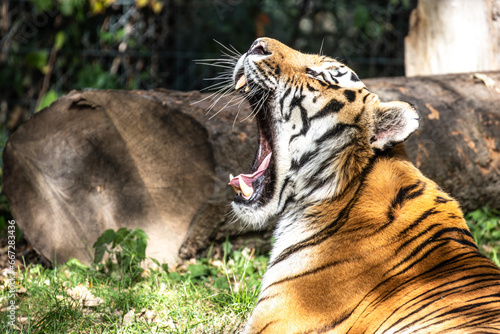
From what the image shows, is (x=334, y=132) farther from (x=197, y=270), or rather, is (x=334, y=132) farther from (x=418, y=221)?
(x=197, y=270)

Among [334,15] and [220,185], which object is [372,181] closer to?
[220,185]

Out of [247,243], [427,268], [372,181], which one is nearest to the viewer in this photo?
[427,268]

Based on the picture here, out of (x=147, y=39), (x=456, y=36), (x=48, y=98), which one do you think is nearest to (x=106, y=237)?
(x=48, y=98)

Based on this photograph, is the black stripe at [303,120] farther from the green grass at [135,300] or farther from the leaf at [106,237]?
the leaf at [106,237]

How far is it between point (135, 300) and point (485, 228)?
2.75 m

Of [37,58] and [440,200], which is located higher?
[440,200]

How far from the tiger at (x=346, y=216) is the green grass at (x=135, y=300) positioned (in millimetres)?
669

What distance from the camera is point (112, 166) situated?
3428mm

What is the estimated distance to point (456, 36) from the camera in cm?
528

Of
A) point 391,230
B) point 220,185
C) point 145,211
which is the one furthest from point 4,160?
point 391,230

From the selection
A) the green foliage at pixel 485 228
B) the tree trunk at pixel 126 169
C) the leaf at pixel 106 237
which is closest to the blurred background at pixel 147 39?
the tree trunk at pixel 126 169

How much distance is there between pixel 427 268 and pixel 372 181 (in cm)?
40

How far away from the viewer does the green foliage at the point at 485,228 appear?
407 cm

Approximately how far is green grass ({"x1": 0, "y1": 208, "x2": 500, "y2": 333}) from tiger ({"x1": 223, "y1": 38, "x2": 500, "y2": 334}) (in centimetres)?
67
